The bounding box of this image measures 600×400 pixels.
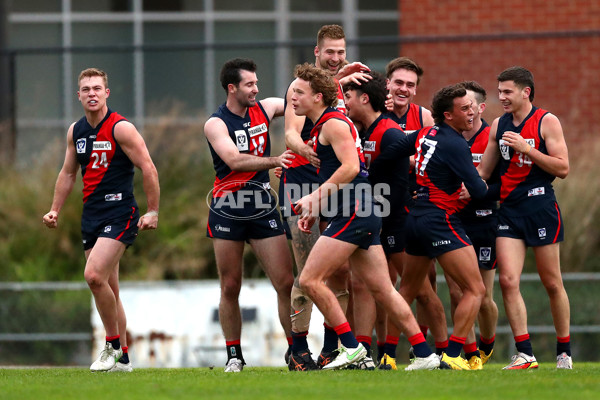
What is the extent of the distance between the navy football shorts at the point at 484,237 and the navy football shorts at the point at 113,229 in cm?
289

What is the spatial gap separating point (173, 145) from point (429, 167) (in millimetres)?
6846

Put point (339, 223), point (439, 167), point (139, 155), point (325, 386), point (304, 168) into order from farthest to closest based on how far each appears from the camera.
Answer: point (139, 155)
point (304, 168)
point (439, 167)
point (339, 223)
point (325, 386)

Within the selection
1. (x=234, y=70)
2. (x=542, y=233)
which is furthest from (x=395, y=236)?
(x=234, y=70)

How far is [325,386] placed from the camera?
6.77 metres

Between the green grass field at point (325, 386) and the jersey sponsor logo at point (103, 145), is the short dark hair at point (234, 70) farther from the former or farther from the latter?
the green grass field at point (325, 386)

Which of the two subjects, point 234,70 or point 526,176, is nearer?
point 526,176

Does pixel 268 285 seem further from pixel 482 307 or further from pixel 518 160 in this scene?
pixel 518 160

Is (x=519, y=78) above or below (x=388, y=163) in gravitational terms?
above

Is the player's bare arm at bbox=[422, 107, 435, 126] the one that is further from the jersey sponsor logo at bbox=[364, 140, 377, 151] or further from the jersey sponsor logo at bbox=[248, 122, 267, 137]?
the jersey sponsor logo at bbox=[248, 122, 267, 137]

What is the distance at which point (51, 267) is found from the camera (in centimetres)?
1362

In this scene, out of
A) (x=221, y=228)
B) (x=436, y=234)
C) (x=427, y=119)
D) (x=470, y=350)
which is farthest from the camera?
(x=427, y=119)

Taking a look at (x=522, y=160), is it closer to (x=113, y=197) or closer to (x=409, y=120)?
(x=409, y=120)

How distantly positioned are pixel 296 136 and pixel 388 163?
86 centimetres

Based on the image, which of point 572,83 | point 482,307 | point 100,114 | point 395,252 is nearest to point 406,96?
point 395,252
